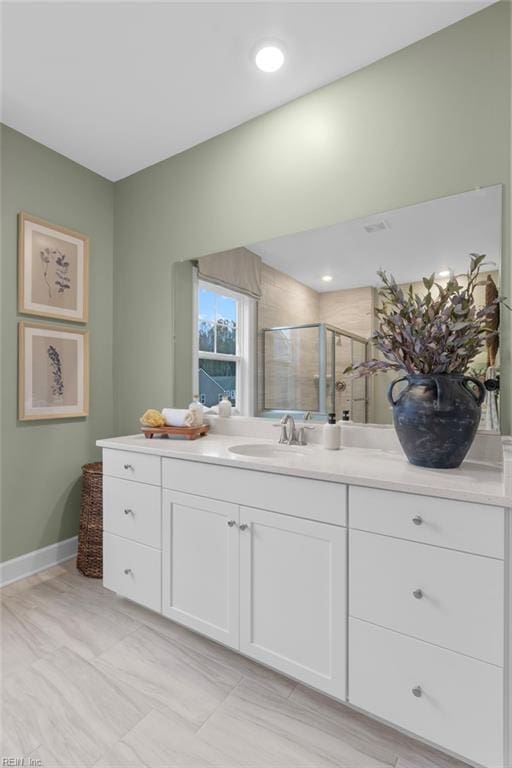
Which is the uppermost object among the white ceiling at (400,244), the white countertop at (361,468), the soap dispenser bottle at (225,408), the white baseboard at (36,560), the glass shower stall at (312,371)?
the white ceiling at (400,244)

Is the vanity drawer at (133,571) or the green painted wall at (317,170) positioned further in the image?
the vanity drawer at (133,571)

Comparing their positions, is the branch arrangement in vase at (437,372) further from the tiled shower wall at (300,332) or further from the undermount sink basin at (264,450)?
the undermount sink basin at (264,450)

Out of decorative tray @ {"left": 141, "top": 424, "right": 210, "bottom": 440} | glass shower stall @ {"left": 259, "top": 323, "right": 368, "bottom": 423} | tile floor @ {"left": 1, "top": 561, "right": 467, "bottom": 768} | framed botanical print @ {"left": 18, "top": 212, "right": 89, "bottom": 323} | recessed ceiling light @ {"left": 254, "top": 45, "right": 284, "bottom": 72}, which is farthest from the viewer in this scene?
framed botanical print @ {"left": 18, "top": 212, "right": 89, "bottom": 323}

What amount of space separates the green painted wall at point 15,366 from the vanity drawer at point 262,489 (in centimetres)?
111

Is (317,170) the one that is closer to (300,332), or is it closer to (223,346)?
(300,332)

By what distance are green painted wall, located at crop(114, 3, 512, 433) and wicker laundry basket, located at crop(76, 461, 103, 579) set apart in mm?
517

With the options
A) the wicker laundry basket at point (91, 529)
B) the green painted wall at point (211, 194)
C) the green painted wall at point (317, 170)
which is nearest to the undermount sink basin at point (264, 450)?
the green painted wall at point (211, 194)

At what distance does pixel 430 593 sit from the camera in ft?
3.66

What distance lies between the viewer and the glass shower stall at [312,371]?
1.83 meters

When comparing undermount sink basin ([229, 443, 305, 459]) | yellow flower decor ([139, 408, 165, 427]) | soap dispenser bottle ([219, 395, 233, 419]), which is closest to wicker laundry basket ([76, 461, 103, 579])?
yellow flower decor ([139, 408, 165, 427])

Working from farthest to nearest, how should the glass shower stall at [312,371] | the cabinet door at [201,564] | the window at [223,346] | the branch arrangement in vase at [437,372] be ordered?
the window at [223,346] < the glass shower stall at [312,371] < the cabinet door at [201,564] < the branch arrangement in vase at [437,372]

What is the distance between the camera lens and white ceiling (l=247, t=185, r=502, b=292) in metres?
1.54

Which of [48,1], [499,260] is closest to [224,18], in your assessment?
[48,1]

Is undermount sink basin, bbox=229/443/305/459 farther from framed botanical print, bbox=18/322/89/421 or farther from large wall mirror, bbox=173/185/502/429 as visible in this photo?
framed botanical print, bbox=18/322/89/421
